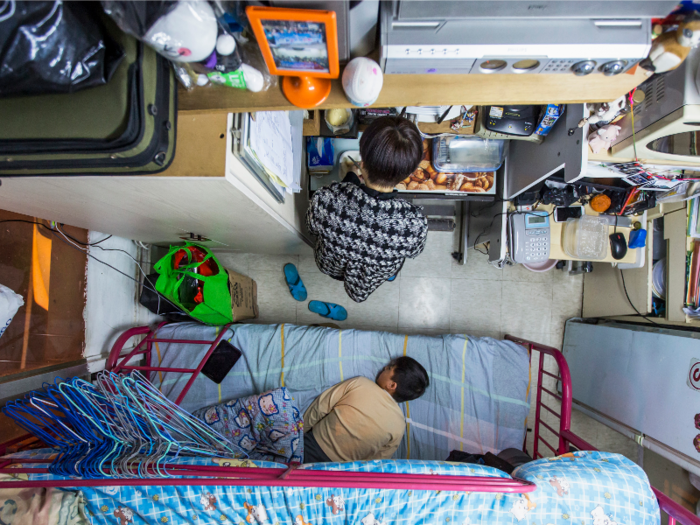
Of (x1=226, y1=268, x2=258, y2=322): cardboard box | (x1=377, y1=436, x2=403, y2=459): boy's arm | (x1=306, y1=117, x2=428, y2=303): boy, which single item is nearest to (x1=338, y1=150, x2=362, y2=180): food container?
(x1=306, y1=117, x2=428, y2=303): boy

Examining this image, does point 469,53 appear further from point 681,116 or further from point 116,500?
point 116,500

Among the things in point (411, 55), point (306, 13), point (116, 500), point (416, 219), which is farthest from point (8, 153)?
point (116, 500)

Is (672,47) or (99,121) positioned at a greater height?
(672,47)

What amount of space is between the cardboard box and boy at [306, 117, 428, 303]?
79cm

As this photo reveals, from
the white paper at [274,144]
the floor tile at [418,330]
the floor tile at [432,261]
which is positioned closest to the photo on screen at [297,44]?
the white paper at [274,144]

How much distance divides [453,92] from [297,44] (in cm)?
44

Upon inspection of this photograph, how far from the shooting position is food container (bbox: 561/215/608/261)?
6.31 ft

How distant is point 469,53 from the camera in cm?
81

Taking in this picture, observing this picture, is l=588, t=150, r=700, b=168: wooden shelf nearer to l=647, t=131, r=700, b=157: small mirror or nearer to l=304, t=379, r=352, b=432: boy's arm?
l=647, t=131, r=700, b=157: small mirror

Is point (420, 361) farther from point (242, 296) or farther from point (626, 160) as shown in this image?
point (626, 160)

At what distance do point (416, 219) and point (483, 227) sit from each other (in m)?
1.14

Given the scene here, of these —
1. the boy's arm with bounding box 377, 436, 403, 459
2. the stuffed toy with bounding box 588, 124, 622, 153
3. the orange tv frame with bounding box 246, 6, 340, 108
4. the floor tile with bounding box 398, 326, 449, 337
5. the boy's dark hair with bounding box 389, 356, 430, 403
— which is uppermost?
the stuffed toy with bounding box 588, 124, 622, 153

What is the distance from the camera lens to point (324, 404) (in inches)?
78.0

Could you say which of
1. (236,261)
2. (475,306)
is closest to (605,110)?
(475,306)
